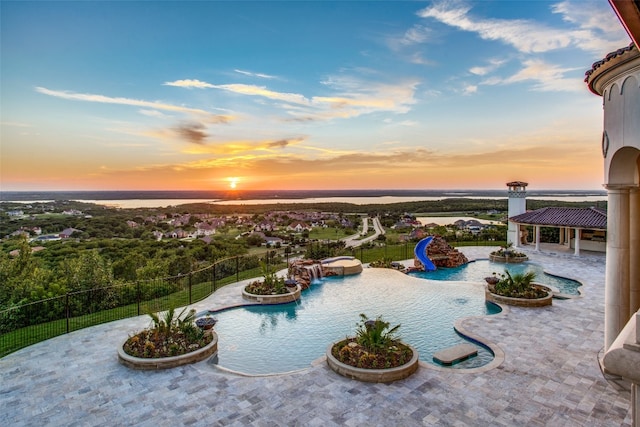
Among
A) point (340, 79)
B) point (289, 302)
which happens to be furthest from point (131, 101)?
point (289, 302)

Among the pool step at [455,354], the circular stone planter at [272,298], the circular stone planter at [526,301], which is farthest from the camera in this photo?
the circular stone planter at [272,298]

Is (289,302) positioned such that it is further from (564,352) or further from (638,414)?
(638,414)

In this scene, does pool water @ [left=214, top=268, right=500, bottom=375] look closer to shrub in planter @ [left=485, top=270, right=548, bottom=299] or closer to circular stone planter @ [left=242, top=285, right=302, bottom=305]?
circular stone planter @ [left=242, top=285, right=302, bottom=305]

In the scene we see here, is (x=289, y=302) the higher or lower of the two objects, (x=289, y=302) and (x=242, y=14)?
the lower

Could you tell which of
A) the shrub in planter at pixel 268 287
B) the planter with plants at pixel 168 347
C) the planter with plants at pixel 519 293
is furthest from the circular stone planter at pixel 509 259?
the planter with plants at pixel 168 347

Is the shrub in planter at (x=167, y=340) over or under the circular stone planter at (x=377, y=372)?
over

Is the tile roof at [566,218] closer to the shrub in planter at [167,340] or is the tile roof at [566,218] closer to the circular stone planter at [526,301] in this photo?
the circular stone planter at [526,301]

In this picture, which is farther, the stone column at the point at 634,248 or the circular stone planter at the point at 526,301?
the circular stone planter at the point at 526,301
